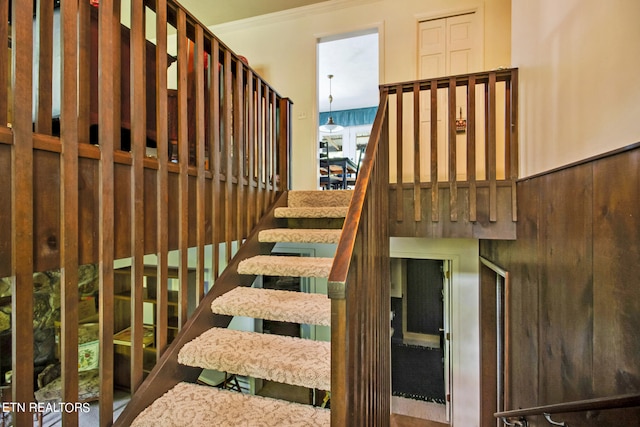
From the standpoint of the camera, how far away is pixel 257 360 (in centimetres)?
140

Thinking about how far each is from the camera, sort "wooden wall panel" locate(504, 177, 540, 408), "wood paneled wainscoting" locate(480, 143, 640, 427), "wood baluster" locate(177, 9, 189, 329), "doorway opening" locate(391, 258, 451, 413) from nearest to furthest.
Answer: "wood paneled wainscoting" locate(480, 143, 640, 427) → "wood baluster" locate(177, 9, 189, 329) → "wooden wall panel" locate(504, 177, 540, 408) → "doorway opening" locate(391, 258, 451, 413)

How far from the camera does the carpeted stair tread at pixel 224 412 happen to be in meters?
1.22

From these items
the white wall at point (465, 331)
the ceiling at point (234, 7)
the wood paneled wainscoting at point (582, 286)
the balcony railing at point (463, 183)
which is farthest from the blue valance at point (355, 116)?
the wood paneled wainscoting at point (582, 286)

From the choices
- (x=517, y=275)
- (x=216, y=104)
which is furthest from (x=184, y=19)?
(x=517, y=275)

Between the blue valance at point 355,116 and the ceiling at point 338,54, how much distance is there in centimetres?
14

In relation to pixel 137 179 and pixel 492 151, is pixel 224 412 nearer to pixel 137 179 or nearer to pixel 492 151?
pixel 137 179

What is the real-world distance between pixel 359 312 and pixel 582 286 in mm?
1004

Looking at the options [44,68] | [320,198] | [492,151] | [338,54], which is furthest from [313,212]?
[338,54]

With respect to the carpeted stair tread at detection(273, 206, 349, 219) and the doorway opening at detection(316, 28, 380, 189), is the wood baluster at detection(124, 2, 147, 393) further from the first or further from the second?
the doorway opening at detection(316, 28, 380, 189)

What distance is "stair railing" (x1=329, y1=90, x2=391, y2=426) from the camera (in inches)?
36.9

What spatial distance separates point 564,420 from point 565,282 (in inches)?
26.3

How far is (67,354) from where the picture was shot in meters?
1.09

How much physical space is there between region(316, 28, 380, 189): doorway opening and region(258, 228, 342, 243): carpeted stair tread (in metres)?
1.97

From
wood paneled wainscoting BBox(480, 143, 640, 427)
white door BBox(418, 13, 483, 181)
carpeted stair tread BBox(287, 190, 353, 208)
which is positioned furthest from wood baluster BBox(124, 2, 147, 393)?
white door BBox(418, 13, 483, 181)
